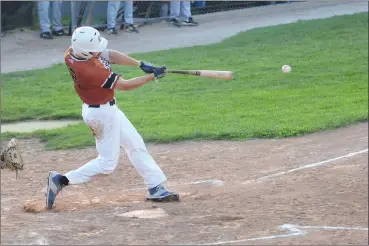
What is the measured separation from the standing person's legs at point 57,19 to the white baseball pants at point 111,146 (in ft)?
29.5

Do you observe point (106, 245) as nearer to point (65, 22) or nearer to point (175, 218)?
point (175, 218)

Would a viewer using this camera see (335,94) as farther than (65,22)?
No

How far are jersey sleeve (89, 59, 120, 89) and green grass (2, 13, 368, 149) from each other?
127 inches

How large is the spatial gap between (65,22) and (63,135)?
7.18 meters

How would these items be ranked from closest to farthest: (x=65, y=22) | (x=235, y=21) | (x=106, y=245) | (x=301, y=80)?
(x=106, y=245), (x=301, y=80), (x=65, y=22), (x=235, y=21)

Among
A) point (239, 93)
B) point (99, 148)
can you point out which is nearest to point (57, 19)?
point (239, 93)

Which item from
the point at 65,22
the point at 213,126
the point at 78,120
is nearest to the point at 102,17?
the point at 65,22

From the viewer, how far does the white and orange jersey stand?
927 centimetres

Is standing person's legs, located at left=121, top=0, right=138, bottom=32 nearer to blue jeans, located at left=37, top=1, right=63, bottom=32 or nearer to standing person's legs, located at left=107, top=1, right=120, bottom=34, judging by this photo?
standing person's legs, located at left=107, top=1, right=120, bottom=34

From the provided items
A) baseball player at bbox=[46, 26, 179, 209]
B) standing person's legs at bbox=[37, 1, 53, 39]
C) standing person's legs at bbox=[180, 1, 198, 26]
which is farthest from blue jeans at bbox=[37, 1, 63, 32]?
baseball player at bbox=[46, 26, 179, 209]

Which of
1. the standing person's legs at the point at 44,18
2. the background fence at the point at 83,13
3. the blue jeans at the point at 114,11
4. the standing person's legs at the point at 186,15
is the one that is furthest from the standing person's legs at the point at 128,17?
the standing person's legs at the point at 44,18

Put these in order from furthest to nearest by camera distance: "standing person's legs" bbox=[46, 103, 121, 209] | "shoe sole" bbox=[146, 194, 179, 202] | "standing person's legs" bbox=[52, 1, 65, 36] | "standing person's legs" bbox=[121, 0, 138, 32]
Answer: "standing person's legs" bbox=[121, 0, 138, 32] < "standing person's legs" bbox=[52, 1, 65, 36] < "shoe sole" bbox=[146, 194, 179, 202] < "standing person's legs" bbox=[46, 103, 121, 209]

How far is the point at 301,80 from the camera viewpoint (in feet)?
51.5

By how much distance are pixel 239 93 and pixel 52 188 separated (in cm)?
596
